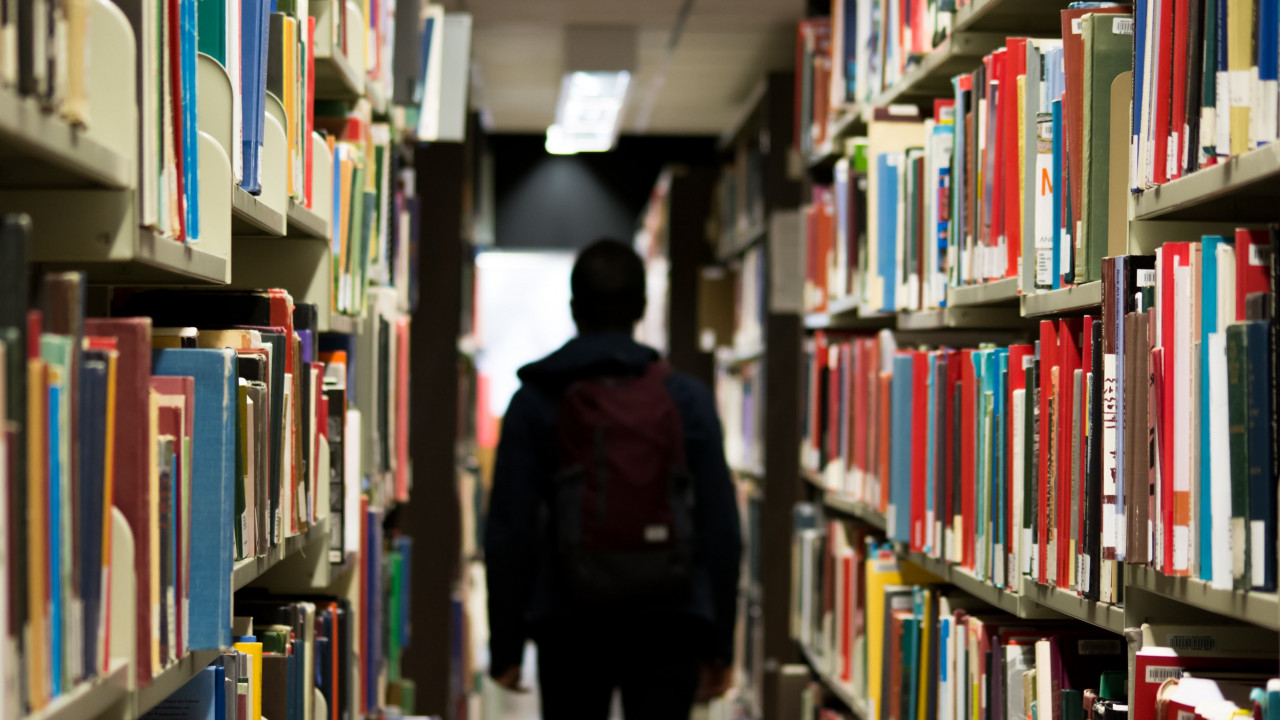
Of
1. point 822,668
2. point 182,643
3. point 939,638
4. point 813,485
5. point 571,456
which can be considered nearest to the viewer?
point 182,643

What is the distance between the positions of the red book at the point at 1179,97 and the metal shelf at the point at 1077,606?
48 centimetres

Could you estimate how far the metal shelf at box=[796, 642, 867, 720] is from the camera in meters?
2.43

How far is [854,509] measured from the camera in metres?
2.54

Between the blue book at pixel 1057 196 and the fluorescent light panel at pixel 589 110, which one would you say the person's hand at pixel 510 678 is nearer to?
the blue book at pixel 1057 196

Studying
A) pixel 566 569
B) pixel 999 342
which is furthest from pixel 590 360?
pixel 999 342

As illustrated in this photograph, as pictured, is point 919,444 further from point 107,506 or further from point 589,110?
point 589,110

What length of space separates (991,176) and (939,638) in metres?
0.74

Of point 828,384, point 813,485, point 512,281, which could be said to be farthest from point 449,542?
point 512,281

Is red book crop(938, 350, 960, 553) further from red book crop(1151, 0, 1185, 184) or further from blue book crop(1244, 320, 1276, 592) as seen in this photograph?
blue book crop(1244, 320, 1276, 592)

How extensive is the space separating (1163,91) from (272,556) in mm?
1139

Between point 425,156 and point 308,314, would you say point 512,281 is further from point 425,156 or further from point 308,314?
point 308,314

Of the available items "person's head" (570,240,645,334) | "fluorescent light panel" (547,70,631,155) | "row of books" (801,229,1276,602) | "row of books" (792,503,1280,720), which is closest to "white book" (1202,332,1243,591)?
"row of books" (801,229,1276,602)

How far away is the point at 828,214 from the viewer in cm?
296

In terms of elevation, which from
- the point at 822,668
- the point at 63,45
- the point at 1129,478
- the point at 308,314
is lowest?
the point at 822,668
